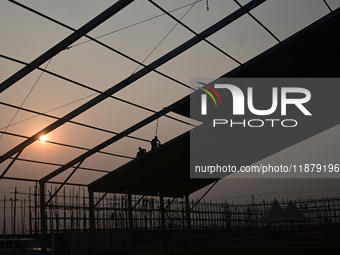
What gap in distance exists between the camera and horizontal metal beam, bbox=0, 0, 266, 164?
46.9ft

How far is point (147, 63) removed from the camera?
1549cm

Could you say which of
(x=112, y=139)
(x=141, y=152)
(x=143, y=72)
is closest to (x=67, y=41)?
(x=143, y=72)

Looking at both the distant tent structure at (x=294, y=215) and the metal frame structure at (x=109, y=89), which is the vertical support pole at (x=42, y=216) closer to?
the metal frame structure at (x=109, y=89)

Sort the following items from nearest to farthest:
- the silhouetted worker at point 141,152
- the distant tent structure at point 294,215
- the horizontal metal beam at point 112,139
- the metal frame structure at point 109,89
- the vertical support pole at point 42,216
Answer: the metal frame structure at point 109,89
the horizontal metal beam at point 112,139
the vertical support pole at point 42,216
the silhouetted worker at point 141,152
the distant tent structure at point 294,215

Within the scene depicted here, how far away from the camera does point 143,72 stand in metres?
15.4

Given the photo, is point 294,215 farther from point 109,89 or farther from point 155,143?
point 109,89

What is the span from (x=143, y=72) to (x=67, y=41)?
3180mm

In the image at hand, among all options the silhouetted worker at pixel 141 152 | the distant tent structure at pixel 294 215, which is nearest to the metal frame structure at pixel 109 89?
the silhouetted worker at pixel 141 152

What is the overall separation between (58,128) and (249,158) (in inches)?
470

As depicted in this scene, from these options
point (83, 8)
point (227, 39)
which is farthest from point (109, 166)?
point (83, 8)

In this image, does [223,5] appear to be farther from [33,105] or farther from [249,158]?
[249,158]

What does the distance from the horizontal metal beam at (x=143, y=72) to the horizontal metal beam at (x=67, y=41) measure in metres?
2.98

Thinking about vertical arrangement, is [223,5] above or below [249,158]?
above

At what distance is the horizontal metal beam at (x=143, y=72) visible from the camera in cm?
1430
